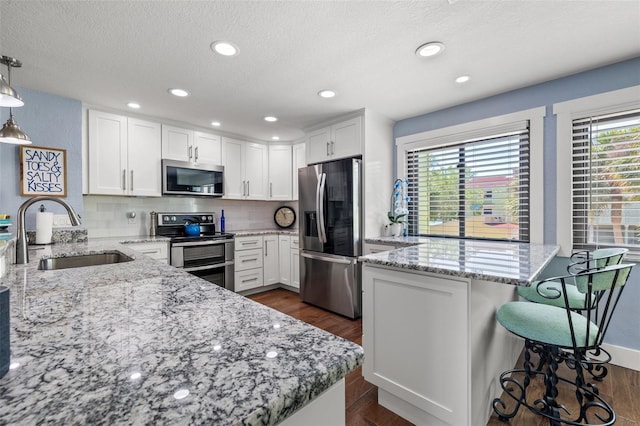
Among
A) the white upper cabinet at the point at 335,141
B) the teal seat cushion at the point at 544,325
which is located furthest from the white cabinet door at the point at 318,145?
the teal seat cushion at the point at 544,325

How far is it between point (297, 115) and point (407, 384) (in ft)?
9.03

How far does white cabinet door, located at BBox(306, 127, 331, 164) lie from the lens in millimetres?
3361

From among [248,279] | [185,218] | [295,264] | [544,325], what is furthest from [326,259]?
[544,325]

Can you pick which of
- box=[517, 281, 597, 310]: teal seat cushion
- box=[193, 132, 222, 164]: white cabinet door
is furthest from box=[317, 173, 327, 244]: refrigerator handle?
box=[517, 281, 597, 310]: teal seat cushion

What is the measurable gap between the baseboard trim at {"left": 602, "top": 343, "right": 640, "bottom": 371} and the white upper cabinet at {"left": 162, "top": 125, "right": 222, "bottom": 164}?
14.3 ft

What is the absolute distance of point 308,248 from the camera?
11.3 feet

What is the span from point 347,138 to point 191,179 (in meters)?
1.99

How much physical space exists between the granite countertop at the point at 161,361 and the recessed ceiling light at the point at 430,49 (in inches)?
77.5

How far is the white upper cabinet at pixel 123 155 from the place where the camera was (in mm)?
2844

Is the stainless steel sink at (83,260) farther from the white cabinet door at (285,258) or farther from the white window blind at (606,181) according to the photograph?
the white window blind at (606,181)

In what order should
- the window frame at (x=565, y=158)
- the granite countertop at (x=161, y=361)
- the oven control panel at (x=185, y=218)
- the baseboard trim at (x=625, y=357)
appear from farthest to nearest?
the oven control panel at (x=185, y=218)
the window frame at (x=565, y=158)
the baseboard trim at (x=625, y=357)
the granite countertop at (x=161, y=361)

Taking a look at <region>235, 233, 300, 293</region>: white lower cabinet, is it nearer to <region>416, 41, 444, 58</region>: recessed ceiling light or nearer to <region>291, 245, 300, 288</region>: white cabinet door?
<region>291, 245, 300, 288</region>: white cabinet door

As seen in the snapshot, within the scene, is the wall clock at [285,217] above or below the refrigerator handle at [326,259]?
above

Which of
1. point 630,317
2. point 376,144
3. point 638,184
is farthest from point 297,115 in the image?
point 630,317
